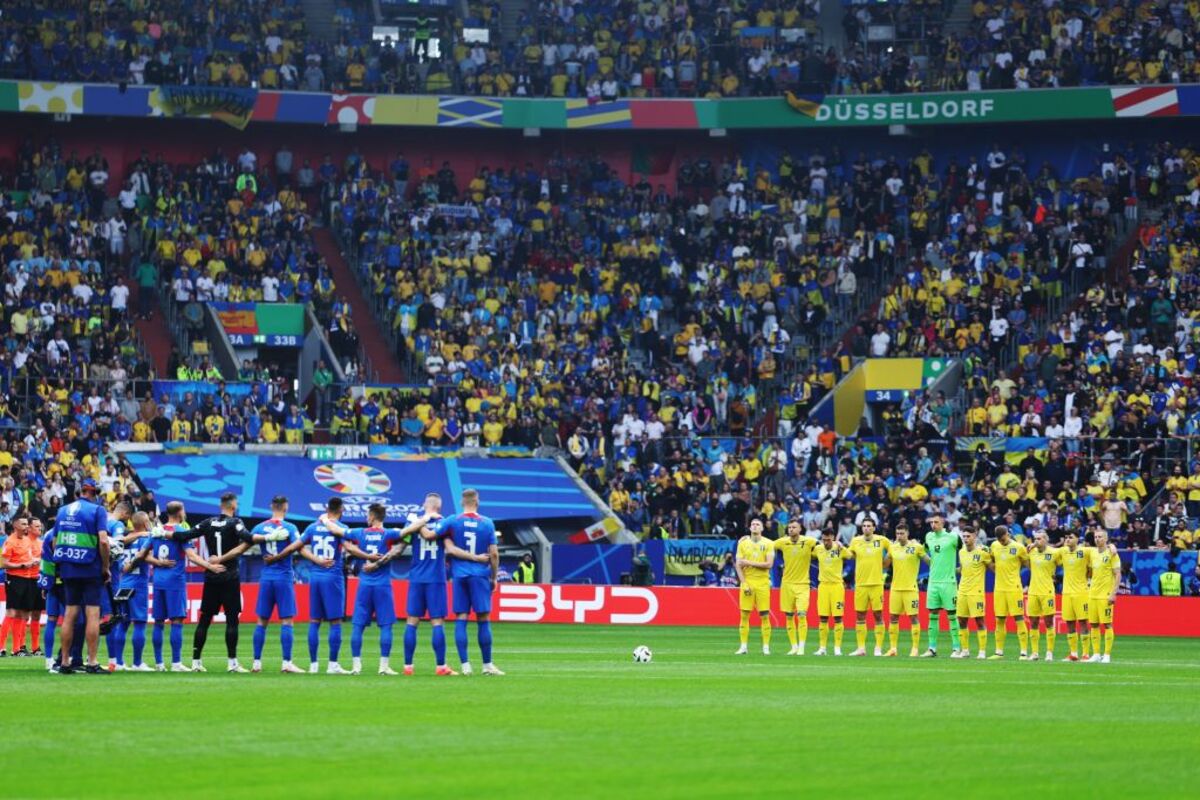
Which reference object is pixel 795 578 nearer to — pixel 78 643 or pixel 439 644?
pixel 439 644

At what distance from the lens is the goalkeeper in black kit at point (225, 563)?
27047 mm

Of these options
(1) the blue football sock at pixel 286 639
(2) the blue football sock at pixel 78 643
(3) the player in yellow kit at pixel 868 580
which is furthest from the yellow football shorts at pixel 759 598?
(2) the blue football sock at pixel 78 643

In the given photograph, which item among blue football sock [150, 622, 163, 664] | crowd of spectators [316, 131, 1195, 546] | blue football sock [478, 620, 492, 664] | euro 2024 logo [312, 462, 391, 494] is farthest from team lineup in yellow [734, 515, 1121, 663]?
euro 2024 logo [312, 462, 391, 494]

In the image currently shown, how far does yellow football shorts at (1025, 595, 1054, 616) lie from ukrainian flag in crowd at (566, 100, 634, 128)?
31.3m

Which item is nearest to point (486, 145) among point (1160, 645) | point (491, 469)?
point (491, 469)

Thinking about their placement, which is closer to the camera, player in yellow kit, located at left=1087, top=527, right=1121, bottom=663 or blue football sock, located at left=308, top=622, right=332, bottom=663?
blue football sock, located at left=308, top=622, right=332, bottom=663

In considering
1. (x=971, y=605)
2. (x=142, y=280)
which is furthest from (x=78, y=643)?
(x=142, y=280)

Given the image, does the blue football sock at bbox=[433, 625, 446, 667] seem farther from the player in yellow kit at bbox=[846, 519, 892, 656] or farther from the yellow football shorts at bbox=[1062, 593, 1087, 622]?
the yellow football shorts at bbox=[1062, 593, 1087, 622]

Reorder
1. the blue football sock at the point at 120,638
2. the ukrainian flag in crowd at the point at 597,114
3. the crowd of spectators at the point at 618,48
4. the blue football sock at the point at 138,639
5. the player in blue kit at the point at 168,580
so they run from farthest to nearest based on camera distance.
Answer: the ukrainian flag in crowd at the point at 597,114 < the crowd of spectators at the point at 618,48 < the player in blue kit at the point at 168,580 < the blue football sock at the point at 138,639 < the blue football sock at the point at 120,638

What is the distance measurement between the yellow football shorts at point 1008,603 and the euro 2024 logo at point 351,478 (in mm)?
20936

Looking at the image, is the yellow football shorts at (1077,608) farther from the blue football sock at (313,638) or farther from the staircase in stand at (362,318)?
the staircase in stand at (362,318)

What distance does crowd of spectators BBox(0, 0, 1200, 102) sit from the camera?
200 ft

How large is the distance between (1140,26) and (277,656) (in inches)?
1528

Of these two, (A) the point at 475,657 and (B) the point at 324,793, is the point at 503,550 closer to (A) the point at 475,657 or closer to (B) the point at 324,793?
(A) the point at 475,657
